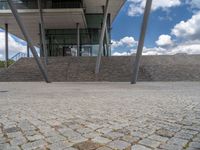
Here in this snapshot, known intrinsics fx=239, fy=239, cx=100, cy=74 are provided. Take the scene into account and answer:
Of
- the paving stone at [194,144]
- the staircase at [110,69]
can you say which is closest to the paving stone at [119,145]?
the paving stone at [194,144]

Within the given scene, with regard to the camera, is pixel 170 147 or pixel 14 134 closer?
pixel 170 147

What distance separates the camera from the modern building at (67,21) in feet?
89.9

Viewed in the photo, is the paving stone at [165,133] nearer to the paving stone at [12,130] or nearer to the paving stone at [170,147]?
the paving stone at [170,147]

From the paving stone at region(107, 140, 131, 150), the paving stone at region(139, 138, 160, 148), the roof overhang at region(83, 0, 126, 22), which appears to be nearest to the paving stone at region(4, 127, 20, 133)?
the paving stone at region(107, 140, 131, 150)

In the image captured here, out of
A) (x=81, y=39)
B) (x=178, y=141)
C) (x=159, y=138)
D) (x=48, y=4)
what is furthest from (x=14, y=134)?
(x=81, y=39)

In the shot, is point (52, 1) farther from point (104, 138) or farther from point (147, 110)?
point (104, 138)

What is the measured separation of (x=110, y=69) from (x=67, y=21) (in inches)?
431

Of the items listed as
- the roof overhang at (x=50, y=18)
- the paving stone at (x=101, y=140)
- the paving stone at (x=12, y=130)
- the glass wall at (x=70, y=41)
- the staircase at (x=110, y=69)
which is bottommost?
the paving stone at (x=101, y=140)

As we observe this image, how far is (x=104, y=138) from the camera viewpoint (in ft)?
11.5

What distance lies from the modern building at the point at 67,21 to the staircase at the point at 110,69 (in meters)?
5.32

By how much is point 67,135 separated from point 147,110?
2644 millimetres

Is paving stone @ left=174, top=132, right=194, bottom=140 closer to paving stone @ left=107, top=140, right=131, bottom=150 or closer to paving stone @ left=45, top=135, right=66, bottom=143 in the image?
paving stone @ left=107, top=140, right=131, bottom=150

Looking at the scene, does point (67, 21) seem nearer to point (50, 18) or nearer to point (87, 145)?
point (50, 18)

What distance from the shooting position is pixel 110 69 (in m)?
23.8
